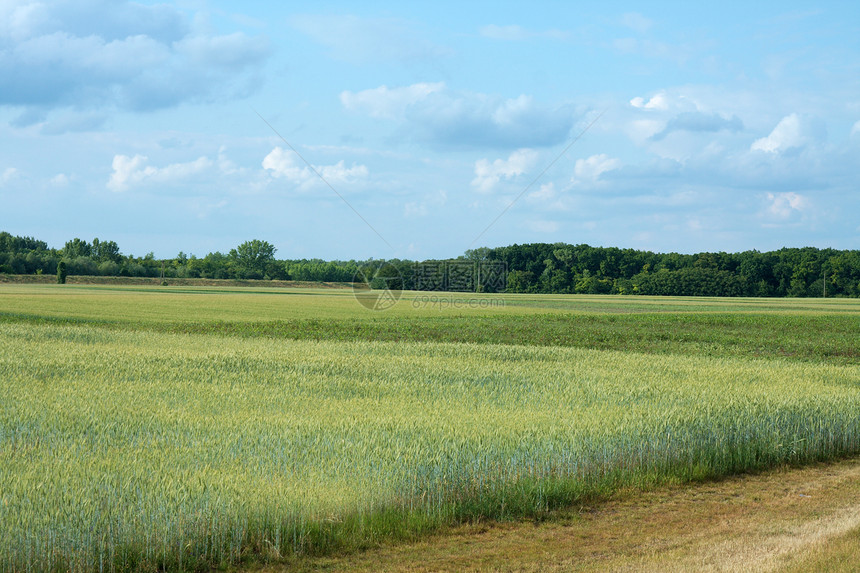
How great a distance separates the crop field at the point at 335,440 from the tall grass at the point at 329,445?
0.04 m

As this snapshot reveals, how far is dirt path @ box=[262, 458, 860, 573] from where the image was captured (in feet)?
25.8

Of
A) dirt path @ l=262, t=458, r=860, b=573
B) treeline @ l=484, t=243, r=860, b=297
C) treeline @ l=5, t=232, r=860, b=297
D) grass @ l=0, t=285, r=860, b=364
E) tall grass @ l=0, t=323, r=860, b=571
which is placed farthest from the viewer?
treeline @ l=484, t=243, r=860, b=297

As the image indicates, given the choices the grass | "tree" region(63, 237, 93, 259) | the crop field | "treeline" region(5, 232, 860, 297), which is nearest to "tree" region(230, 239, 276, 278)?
"treeline" region(5, 232, 860, 297)

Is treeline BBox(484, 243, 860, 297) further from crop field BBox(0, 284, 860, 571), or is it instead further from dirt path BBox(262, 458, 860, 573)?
dirt path BBox(262, 458, 860, 573)

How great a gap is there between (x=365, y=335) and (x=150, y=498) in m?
33.8

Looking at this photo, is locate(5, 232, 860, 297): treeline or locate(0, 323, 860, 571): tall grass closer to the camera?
locate(0, 323, 860, 571): tall grass

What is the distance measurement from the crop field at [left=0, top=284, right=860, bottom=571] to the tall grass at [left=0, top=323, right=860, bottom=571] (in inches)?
1.5

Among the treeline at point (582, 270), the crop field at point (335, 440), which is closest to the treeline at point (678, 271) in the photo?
the treeline at point (582, 270)

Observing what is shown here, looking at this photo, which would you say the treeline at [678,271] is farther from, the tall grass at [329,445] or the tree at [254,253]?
the tall grass at [329,445]

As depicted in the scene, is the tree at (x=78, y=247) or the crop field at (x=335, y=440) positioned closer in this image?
the crop field at (x=335, y=440)

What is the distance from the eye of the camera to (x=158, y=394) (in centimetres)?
1568

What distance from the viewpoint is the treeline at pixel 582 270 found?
130750 mm

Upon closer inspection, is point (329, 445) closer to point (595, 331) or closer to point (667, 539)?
point (667, 539)

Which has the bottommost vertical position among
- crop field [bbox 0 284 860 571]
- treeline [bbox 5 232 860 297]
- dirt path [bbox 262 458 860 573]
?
dirt path [bbox 262 458 860 573]
